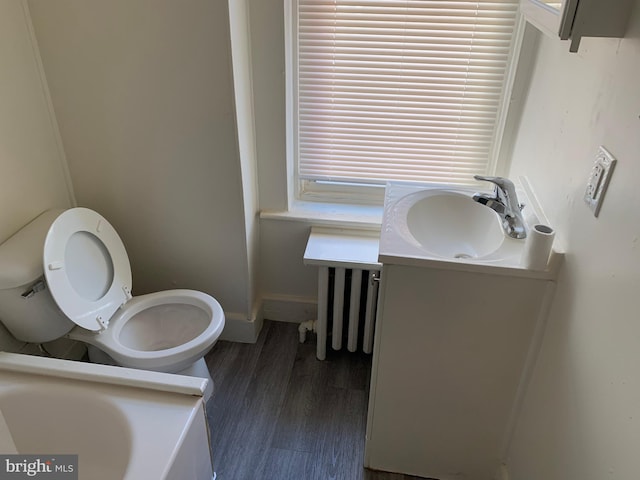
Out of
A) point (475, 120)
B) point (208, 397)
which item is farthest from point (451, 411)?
point (475, 120)

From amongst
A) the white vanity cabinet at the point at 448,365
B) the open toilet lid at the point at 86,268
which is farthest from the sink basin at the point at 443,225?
the open toilet lid at the point at 86,268

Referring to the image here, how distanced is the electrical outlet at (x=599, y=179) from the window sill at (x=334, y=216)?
1058 mm

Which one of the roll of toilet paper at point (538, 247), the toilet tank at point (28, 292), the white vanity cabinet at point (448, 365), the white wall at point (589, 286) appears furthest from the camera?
the toilet tank at point (28, 292)

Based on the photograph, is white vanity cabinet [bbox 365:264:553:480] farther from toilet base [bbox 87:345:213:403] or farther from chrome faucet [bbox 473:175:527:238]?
toilet base [bbox 87:345:213:403]

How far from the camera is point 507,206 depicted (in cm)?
150

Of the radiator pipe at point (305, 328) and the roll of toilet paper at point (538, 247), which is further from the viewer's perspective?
the radiator pipe at point (305, 328)

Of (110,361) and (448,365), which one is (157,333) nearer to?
(110,361)

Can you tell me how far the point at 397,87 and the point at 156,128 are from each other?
95 centimetres

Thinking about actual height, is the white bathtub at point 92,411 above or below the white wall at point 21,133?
below

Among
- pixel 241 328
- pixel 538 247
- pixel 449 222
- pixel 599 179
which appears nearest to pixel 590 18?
pixel 599 179

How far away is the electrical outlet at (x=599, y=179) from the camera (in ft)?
3.50

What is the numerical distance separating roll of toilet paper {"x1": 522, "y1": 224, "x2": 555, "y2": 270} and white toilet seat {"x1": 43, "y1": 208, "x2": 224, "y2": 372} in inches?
41.6

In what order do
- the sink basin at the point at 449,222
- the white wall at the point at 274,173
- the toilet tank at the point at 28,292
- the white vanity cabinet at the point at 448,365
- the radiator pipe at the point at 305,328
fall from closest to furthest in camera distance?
1. the white vanity cabinet at the point at 448,365
2. the toilet tank at the point at 28,292
3. the sink basin at the point at 449,222
4. the white wall at the point at 274,173
5. the radiator pipe at the point at 305,328

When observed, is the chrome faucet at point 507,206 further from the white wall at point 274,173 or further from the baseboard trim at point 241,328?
the baseboard trim at point 241,328
